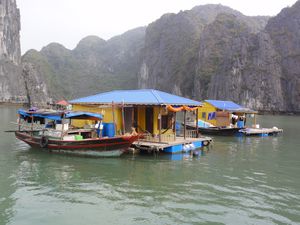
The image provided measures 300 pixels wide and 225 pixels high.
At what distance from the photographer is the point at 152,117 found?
25.9 m

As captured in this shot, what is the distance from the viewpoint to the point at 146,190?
48.6 feet

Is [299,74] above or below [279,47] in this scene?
below

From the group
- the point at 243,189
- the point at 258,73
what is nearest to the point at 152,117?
the point at 243,189

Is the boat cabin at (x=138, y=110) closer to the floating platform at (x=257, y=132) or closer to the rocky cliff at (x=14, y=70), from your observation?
the floating platform at (x=257, y=132)

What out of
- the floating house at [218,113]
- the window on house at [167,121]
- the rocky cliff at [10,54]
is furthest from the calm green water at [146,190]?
the rocky cliff at [10,54]

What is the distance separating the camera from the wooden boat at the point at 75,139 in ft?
70.1

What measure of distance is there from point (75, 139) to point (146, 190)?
9.31 meters

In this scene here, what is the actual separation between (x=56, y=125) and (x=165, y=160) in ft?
26.7

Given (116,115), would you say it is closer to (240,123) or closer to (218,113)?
(218,113)

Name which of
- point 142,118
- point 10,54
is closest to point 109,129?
point 142,118

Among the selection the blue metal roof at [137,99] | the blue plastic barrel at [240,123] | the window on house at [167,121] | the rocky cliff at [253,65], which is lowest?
the blue plastic barrel at [240,123]

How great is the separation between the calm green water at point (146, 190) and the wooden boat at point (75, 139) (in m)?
0.61

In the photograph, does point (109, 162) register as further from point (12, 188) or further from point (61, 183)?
point (12, 188)

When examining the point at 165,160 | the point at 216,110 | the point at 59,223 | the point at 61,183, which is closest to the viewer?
the point at 59,223
